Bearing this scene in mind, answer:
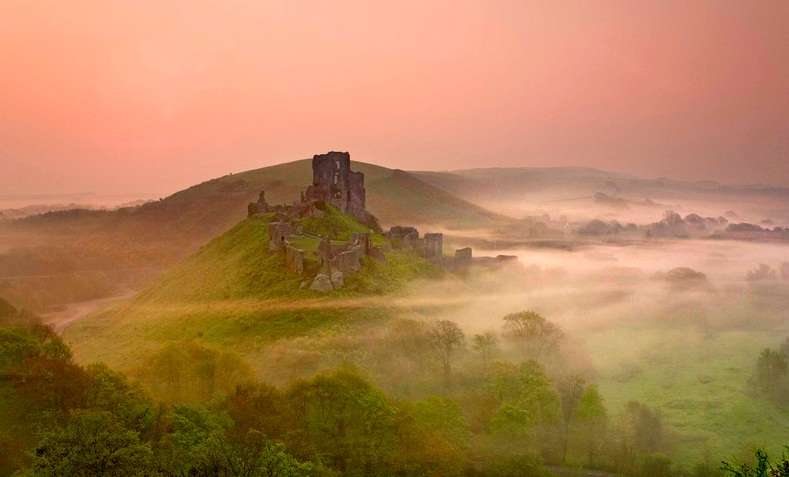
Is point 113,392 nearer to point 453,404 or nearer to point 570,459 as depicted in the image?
point 453,404

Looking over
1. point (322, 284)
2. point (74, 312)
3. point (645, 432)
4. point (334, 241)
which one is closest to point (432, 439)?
point (645, 432)

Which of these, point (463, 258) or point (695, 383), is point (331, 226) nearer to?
point (463, 258)

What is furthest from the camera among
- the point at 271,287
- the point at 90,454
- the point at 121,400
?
the point at 271,287

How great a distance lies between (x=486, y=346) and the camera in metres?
70.5

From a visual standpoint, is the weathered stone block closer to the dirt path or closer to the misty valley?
the misty valley

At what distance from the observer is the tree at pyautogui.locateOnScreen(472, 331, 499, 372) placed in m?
68.0

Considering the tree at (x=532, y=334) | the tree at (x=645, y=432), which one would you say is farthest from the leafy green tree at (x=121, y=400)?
the tree at (x=532, y=334)

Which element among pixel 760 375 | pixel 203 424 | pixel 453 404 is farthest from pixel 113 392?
pixel 760 375

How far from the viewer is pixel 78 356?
71625 millimetres

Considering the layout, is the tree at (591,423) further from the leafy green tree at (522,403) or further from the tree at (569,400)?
the leafy green tree at (522,403)

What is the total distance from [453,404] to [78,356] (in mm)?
47199

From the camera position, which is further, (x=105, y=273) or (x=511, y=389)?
(x=105, y=273)

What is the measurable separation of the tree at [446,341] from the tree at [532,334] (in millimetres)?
10893

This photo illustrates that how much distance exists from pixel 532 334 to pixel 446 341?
15.2m
